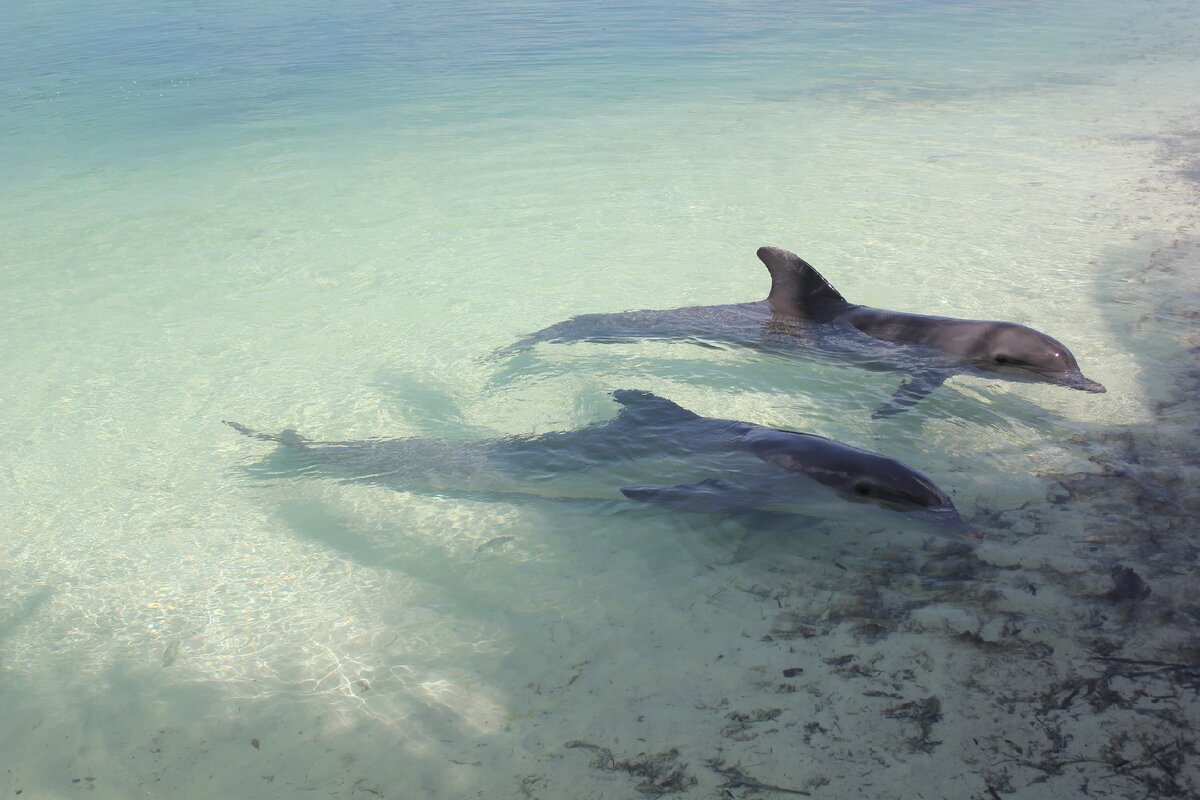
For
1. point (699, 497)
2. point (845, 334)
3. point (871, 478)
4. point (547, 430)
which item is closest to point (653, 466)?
point (699, 497)

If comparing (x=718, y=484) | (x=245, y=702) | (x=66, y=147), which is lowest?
(x=245, y=702)

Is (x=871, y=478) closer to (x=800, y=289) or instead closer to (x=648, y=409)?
(x=648, y=409)

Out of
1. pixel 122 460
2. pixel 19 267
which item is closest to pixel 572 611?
pixel 122 460

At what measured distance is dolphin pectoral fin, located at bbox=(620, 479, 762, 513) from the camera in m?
4.96

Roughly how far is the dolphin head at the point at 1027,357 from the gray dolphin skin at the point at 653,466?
2.20 m

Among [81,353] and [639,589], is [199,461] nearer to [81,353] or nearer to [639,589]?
[81,353]

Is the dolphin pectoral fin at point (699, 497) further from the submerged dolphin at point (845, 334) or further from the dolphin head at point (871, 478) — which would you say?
the submerged dolphin at point (845, 334)

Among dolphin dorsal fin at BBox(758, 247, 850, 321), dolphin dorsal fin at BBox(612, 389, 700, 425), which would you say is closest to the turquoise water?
dolphin dorsal fin at BBox(758, 247, 850, 321)

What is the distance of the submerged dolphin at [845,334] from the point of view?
6.48m

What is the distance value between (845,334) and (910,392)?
1001 mm

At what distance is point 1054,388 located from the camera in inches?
255

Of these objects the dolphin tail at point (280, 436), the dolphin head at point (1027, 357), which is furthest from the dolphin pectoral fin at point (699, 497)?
the dolphin head at point (1027, 357)

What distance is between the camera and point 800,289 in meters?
7.29

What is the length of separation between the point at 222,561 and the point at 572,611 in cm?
211
